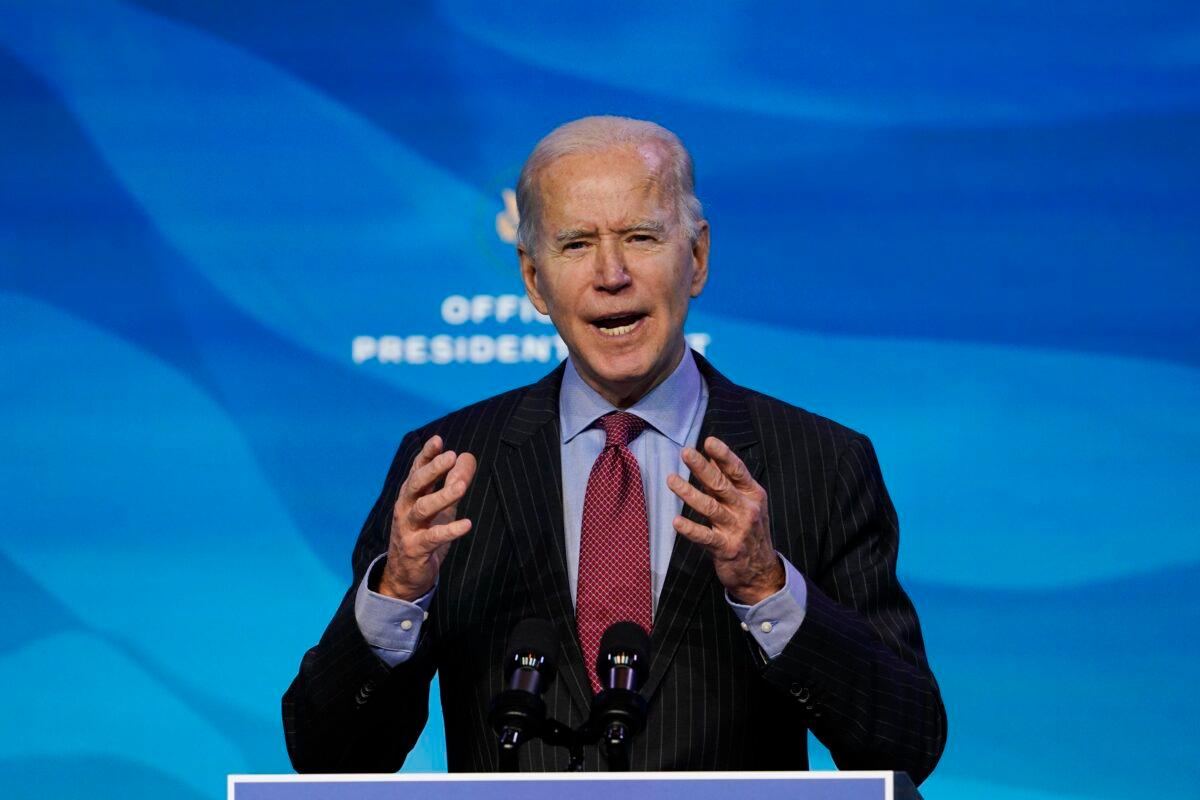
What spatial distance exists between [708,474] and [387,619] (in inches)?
18.9

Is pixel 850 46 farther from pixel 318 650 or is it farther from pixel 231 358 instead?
pixel 318 650

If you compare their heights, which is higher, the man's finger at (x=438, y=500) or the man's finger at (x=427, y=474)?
the man's finger at (x=427, y=474)

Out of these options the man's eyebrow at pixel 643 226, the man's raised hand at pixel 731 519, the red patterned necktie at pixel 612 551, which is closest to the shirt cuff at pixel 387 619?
the red patterned necktie at pixel 612 551

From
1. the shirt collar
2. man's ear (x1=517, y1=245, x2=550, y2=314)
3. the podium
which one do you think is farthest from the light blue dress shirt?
the podium

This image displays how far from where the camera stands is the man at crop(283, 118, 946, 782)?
6.88 feet

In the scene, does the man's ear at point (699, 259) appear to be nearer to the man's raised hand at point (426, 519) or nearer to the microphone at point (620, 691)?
the man's raised hand at point (426, 519)

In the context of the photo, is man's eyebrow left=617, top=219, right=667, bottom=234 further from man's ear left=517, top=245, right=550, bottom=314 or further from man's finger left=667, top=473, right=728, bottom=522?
man's finger left=667, top=473, right=728, bottom=522

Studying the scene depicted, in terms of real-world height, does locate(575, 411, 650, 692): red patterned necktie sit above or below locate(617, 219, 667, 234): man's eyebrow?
below

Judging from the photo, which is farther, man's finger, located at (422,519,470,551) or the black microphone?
man's finger, located at (422,519,470,551)

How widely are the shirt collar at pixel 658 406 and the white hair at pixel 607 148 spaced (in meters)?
0.22

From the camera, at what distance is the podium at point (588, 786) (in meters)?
1.51

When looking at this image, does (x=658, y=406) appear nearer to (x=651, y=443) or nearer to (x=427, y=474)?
(x=651, y=443)

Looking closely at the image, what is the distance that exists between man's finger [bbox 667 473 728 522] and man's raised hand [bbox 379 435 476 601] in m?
0.24

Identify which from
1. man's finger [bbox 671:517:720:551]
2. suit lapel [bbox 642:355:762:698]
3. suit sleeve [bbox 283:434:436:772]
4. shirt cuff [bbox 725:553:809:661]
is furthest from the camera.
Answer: suit lapel [bbox 642:355:762:698]
